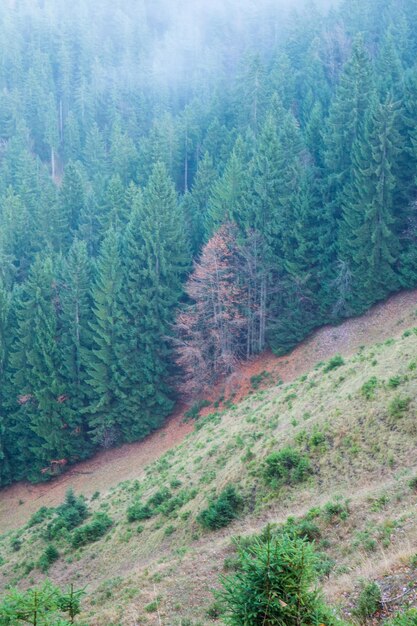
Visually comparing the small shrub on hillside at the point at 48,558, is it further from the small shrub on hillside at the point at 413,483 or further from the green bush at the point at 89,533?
the small shrub on hillside at the point at 413,483

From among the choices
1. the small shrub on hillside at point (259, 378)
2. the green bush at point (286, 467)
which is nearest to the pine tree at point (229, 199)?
the small shrub on hillside at point (259, 378)

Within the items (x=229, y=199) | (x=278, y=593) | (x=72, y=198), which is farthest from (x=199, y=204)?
(x=278, y=593)

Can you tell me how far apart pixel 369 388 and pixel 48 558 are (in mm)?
13664

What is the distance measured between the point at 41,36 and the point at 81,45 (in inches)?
287

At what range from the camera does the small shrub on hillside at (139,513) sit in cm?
2028

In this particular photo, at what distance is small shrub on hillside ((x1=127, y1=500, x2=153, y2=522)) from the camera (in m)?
20.3

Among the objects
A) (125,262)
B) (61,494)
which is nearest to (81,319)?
(125,262)

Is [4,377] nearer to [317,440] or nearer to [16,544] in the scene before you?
[16,544]

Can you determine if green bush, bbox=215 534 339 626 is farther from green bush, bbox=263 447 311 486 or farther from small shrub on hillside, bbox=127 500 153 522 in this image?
small shrub on hillside, bbox=127 500 153 522

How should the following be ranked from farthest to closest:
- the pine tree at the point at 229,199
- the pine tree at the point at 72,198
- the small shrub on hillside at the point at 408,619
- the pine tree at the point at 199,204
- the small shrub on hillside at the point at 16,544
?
the pine tree at the point at 72,198
the pine tree at the point at 199,204
the pine tree at the point at 229,199
the small shrub on hillside at the point at 16,544
the small shrub on hillside at the point at 408,619

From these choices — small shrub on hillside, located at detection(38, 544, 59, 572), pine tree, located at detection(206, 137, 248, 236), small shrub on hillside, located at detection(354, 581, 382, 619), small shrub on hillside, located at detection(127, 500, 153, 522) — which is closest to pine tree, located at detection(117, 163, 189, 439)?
pine tree, located at detection(206, 137, 248, 236)

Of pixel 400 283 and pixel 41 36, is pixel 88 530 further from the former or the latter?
pixel 41 36

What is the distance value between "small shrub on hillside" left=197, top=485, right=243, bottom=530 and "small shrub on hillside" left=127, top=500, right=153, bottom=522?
398 cm

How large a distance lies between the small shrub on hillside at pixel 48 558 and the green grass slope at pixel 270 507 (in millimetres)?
43
